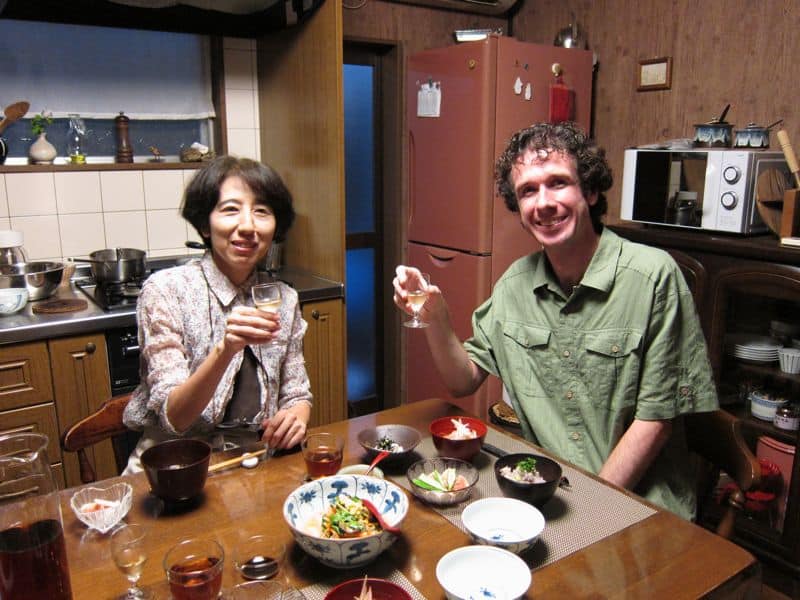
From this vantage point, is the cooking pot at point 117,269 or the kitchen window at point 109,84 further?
the kitchen window at point 109,84

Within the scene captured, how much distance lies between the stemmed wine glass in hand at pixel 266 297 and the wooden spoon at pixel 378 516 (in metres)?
0.47

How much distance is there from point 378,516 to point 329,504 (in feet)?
0.42

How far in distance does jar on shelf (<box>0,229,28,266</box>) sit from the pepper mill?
59 cm

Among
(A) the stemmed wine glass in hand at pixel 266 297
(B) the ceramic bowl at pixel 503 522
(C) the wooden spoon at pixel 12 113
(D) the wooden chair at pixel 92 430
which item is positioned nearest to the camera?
(B) the ceramic bowl at pixel 503 522

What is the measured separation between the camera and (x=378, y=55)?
3.58m

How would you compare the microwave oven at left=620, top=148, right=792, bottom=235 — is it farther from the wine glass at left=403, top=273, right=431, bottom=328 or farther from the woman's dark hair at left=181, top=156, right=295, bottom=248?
the woman's dark hair at left=181, top=156, right=295, bottom=248

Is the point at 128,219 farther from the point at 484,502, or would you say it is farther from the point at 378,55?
the point at 484,502

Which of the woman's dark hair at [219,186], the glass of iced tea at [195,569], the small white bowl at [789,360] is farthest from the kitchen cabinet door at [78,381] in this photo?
the small white bowl at [789,360]

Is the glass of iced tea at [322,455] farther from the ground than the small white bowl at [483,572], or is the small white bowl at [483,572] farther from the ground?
the glass of iced tea at [322,455]

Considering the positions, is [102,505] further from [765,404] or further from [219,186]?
[765,404]

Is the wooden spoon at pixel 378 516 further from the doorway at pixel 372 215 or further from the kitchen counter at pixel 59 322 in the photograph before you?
the doorway at pixel 372 215

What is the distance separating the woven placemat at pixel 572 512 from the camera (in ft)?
3.57

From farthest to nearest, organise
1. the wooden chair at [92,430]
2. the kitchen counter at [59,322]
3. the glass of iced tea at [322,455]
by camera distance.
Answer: the kitchen counter at [59,322], the wooden chair at [92,430], the glass of iced tea at [322,455]

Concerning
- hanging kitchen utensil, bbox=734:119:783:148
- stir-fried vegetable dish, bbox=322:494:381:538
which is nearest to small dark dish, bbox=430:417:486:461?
stir-fried vegetable dish, bbox=322:494:381:538
